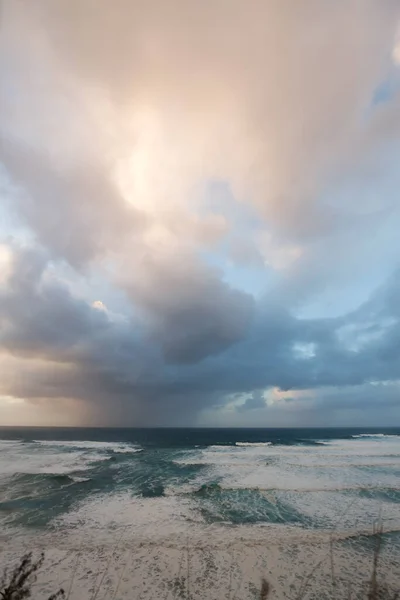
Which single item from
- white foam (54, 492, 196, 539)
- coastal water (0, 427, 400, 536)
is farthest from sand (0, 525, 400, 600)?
coastal water (0, 427, 400, 536)

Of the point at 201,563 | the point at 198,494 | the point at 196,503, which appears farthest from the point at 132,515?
the point at 201,563

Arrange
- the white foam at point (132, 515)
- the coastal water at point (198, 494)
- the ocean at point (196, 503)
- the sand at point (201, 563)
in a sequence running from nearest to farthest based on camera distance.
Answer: the sand at point (201, 563), the ocean at point (196, 503), the white foam at point (132, 515), the coastal water at point (198, 494)

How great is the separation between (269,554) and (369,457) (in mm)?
37741

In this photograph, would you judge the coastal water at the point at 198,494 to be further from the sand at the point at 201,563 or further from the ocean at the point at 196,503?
the sand at the point at 201,563

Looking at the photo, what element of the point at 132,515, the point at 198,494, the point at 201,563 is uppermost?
the point at 198,494

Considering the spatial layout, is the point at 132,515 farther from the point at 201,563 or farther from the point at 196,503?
the point at 201,563

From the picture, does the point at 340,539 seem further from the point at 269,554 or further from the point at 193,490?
the point at 193,490

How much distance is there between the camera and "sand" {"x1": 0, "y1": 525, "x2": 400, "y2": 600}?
38.5 feet

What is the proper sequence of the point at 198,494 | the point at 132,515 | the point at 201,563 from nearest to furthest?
1. the point at 201,563
2. the point at 132,515
3. the point at 198,494

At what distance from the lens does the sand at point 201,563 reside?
1173 centimetres

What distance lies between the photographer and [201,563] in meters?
13.5

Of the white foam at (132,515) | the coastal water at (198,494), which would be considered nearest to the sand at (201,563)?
the white foam at (132,515)

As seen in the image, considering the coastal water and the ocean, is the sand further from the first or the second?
the coastal water

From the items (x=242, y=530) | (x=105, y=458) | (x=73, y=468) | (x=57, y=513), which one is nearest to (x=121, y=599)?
(x=242, y=530)
